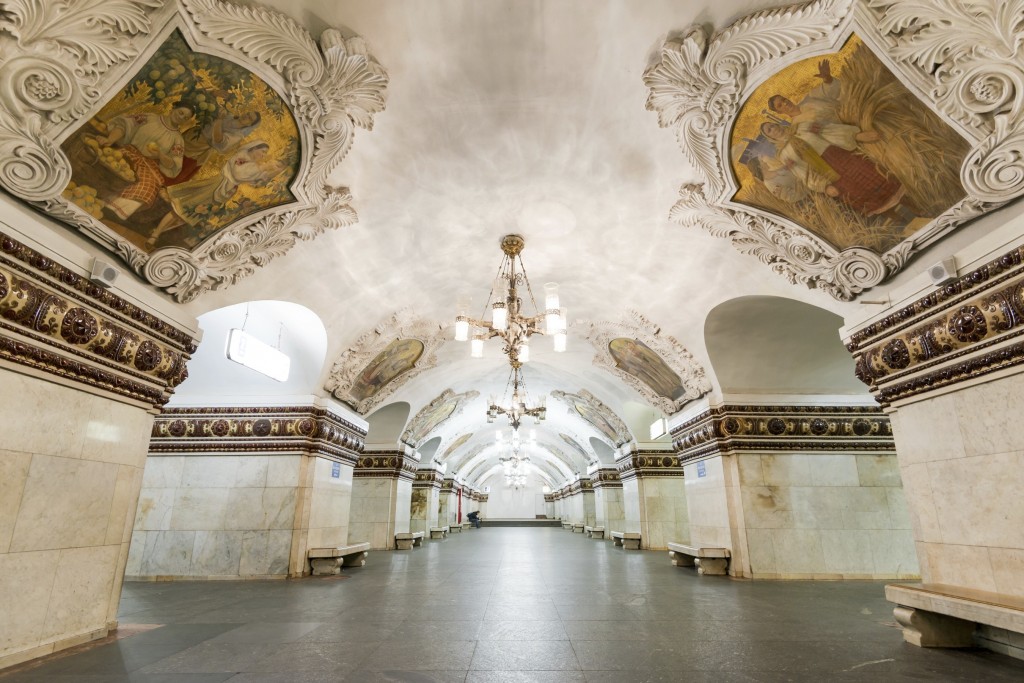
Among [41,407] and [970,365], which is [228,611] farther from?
[970,365]

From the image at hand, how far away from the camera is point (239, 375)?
798cm

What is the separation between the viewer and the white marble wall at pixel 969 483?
3.41 metres

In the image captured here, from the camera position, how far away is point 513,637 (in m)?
3.76

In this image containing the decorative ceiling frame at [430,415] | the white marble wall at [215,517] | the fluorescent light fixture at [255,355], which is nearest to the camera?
the fluorescent light fixture at [255,355]

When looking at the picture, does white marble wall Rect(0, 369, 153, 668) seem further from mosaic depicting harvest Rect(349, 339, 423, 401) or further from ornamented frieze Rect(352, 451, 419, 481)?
A: ornamented frieze Rect(352, 451, 419, 481)

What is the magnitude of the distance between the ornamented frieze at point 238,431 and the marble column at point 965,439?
7.42m

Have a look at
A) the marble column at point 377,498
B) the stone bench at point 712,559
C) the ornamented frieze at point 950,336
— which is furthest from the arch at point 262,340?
the ornamented frieze at point 950,336

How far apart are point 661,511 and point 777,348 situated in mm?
7001

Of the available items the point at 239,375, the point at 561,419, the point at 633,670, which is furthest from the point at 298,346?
the point at 561,419

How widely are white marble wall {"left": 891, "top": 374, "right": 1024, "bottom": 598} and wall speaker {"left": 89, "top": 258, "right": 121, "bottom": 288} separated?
658cm

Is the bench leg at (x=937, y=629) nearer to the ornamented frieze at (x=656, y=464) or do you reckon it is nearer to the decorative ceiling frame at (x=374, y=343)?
the decorative ceiling frame at (x=374, y=343)

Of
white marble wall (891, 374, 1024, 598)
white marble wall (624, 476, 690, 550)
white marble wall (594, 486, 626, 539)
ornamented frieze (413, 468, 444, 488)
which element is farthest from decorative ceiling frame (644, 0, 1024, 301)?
ornamented frieze (413, 468, 444, 488)

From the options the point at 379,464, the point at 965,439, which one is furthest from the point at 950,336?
the point at 379,464

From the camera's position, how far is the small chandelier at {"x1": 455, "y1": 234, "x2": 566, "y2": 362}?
5.57 metres
